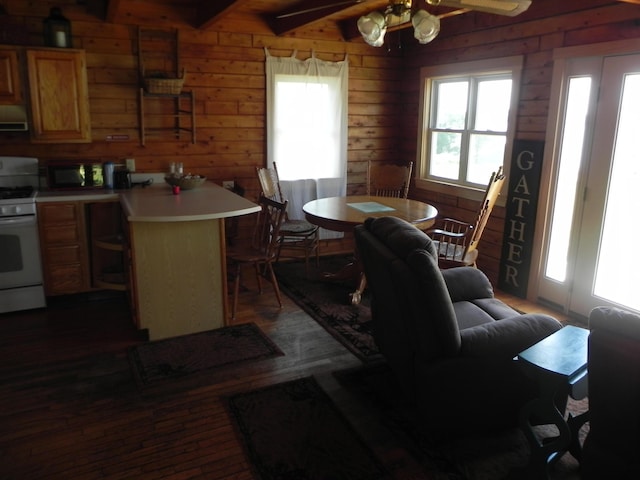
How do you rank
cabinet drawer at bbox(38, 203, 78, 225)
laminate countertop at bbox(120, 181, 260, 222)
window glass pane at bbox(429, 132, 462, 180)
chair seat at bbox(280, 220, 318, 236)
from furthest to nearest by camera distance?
window glass pane at bbox(429, 132, 462, 180) → chair seat at bbox(280, 220, 318, 236) → cabinet drawer at bbox(38, 203, 78, 225) → laminate countertop at bbox(120, 181, 260, 222)

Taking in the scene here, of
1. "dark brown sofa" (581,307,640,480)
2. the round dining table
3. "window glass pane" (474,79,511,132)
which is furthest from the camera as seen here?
"window glass pane" (474,79,511,132)

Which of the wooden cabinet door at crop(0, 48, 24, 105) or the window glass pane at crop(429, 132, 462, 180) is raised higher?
the wooden cabinet door at crop(0, 48, 24, 105)

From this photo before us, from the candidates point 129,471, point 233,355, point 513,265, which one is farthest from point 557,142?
point 129,471

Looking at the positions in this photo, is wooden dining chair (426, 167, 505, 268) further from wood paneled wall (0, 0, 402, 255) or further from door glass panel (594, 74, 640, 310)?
wood paneled wall (0, 0, 402, 255)

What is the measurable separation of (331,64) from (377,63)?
1.97 feet

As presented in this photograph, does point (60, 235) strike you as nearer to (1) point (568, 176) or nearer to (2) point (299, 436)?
(2) point (299, 436)

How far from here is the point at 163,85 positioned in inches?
168

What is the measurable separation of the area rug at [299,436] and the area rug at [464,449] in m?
0.21

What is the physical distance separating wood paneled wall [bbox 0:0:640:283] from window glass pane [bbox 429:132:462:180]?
0.84 ft

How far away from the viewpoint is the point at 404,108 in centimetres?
557

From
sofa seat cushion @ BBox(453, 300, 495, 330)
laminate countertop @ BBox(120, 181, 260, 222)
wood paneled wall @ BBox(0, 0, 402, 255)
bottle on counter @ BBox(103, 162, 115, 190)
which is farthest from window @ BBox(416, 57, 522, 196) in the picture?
bottle on counter @ BBox(103, 162, 115, 190)

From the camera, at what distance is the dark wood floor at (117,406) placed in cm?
217

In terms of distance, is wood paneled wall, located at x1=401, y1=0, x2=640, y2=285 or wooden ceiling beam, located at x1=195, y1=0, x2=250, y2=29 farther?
wooden ceiling beam, located at x1=195, y1=0, x2=250, y2=29

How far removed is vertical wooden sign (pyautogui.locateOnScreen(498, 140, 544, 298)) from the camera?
4.00 m
